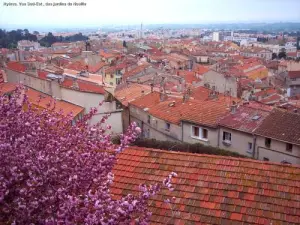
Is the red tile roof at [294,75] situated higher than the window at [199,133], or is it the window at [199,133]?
the window at [199,133]

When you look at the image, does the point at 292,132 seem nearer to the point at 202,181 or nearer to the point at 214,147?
the point at 214,147

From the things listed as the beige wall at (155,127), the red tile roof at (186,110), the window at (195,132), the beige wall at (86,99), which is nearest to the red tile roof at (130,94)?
the beige wall at (155,127)

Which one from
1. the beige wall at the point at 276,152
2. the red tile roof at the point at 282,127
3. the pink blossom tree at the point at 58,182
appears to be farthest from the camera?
the red tile roof at the point at 282,127

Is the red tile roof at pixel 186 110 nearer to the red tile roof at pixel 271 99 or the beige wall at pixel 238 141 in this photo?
the beige wall at pixel 238 141

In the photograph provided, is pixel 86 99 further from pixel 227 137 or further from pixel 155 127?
pixel 227 137

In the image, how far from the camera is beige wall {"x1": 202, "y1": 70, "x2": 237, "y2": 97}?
45.1m

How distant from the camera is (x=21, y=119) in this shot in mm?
5336

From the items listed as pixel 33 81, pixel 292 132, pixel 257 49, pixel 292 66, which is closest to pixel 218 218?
pixel 292 132

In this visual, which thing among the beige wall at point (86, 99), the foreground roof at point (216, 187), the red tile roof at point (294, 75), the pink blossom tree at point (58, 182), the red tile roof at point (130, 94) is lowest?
the red tile roof at point (294, 75)

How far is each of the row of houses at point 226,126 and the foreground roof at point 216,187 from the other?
14.5 meters

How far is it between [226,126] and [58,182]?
20.4 m

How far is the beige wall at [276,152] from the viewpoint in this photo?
21391 millimetres

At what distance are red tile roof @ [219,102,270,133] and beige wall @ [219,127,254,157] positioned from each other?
33cm

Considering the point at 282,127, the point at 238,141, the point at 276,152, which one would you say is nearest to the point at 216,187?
the point at 276,152
